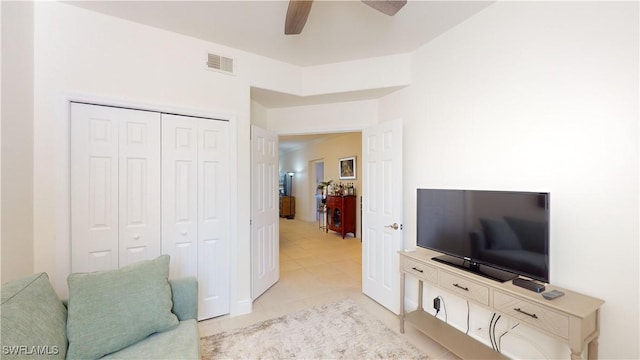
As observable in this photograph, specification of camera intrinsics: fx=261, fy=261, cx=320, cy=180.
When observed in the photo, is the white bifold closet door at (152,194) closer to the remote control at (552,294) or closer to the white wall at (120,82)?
the white wall at (120,82)

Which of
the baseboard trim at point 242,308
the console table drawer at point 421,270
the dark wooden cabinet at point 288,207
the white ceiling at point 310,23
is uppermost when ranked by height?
the white ceiling at point 310,23

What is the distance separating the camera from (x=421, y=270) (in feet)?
6.98

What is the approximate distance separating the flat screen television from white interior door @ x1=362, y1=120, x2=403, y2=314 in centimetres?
38

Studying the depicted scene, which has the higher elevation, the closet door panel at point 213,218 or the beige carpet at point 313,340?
the closet door panel at point 213,218

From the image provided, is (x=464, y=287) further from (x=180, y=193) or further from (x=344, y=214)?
(x=344, y=214)

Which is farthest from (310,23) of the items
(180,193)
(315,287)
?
(315,287)

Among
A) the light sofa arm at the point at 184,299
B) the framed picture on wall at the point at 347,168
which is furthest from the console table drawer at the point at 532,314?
the framed picture on wall at the point at 347,168

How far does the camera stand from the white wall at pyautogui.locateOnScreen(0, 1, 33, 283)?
162 centimetres

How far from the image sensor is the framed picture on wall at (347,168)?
6148 millimetres

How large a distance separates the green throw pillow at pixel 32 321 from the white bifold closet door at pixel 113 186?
0.74 m

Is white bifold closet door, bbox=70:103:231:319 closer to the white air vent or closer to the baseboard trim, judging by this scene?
the baseboard trim

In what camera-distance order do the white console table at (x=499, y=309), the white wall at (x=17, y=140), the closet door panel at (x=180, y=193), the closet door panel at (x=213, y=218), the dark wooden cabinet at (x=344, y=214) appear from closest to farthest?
the white console table at (x=499, y=309)
the white wall at (x=17, y=140)
the closet door panel at (x=180, y=193)
the closet door panel at (x=213, y=218)
the dark wooden cabinet at (x=344, y=214)

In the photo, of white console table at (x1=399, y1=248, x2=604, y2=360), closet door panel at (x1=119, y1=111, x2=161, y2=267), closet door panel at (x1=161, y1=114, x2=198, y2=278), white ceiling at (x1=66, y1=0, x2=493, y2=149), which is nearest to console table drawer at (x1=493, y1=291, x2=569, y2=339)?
white console table at (x1=399, y1=248, x2=604, y2=360)

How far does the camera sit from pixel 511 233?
1.63m
